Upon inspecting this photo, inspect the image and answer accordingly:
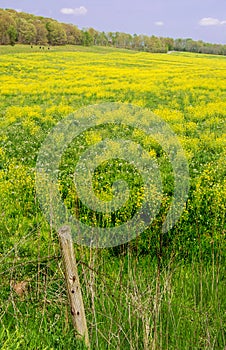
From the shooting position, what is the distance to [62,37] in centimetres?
9688

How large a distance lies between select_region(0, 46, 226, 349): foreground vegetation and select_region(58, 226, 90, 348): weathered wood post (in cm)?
13

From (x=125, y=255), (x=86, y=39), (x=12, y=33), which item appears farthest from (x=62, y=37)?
(x=125, y=255)

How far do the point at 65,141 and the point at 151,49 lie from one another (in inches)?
4388

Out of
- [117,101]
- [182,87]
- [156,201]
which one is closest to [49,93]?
[117,101]

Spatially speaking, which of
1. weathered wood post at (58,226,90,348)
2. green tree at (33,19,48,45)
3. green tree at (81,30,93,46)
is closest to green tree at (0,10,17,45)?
green tree at (33,19,48,45)

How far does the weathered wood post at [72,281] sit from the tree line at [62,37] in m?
89.9

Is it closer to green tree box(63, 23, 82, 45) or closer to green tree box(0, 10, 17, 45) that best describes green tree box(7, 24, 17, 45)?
green tree box(0, 10, 17, 45)

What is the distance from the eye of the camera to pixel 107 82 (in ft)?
86.7

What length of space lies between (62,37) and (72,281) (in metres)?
100

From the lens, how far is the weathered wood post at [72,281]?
2.88 meters

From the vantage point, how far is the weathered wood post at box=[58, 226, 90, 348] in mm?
2876

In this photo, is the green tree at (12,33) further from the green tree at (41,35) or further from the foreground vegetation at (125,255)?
the foreground vegetation at (125,255)

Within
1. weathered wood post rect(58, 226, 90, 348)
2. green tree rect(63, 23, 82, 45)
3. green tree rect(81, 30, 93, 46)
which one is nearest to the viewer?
weathered wood post rect(58, 226, 90, 348)

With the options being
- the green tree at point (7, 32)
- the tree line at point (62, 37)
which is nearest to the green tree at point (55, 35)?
the tree line at point (62, 37)
